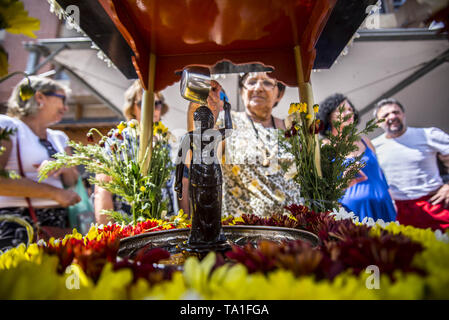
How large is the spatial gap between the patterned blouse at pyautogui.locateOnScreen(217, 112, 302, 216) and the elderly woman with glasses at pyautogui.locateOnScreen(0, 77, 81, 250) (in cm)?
86

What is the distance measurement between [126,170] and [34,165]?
18.3 inches

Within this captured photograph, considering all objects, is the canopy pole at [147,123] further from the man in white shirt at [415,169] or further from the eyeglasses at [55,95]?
the man in white shirt at [415,169]

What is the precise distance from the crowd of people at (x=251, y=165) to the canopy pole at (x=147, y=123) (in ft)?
0.72

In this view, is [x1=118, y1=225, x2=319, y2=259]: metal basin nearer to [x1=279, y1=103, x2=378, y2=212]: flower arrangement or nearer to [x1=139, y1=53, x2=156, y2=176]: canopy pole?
[x1=279, y1=103, x2=378, y2=212]: flower arrangement

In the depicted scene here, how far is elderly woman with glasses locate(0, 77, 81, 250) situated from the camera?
4.16 ft

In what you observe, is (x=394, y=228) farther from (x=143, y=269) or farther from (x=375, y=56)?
(x=375, y=56)

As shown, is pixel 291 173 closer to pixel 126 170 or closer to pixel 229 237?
pixel 229 237

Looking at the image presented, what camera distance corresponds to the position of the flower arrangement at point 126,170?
1248mm

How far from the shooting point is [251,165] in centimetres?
171

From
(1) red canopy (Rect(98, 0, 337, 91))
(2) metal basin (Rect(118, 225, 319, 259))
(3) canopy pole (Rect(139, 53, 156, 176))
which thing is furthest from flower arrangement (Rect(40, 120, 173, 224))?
(2) metal basin (Rect(118, 225, 319, 259))

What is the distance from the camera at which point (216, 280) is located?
37cm

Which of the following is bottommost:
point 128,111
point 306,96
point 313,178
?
point 313,178
